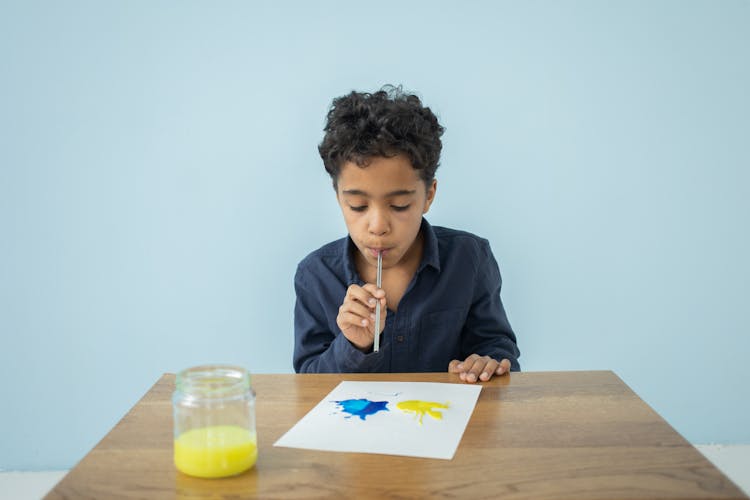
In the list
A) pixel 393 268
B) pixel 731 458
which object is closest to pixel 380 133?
pixel 393 268

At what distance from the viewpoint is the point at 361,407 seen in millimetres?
837

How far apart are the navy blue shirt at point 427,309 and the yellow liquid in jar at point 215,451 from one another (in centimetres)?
61

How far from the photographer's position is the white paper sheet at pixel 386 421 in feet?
2.32

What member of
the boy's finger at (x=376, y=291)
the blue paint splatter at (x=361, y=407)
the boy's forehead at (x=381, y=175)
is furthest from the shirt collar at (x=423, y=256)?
the blue paint splatter at (x=361, y=407)

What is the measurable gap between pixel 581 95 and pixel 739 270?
63cm

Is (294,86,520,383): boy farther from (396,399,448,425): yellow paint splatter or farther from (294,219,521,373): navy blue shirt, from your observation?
(396,399,448,425): yellow paint splatter

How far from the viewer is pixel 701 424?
6.07 ft

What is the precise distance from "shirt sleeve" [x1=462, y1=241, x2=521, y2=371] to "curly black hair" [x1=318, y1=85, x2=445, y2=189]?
0.86 ft

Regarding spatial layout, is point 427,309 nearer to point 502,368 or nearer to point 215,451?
point 502,368

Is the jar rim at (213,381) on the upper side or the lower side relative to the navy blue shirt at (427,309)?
upper

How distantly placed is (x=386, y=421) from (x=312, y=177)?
1092mm

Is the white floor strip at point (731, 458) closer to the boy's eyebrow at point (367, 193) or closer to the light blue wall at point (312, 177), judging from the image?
the light blue wall at point (312, 177)

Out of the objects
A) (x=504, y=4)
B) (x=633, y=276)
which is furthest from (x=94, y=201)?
(x=633, y=276)

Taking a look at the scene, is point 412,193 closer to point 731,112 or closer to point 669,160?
point 669,160
